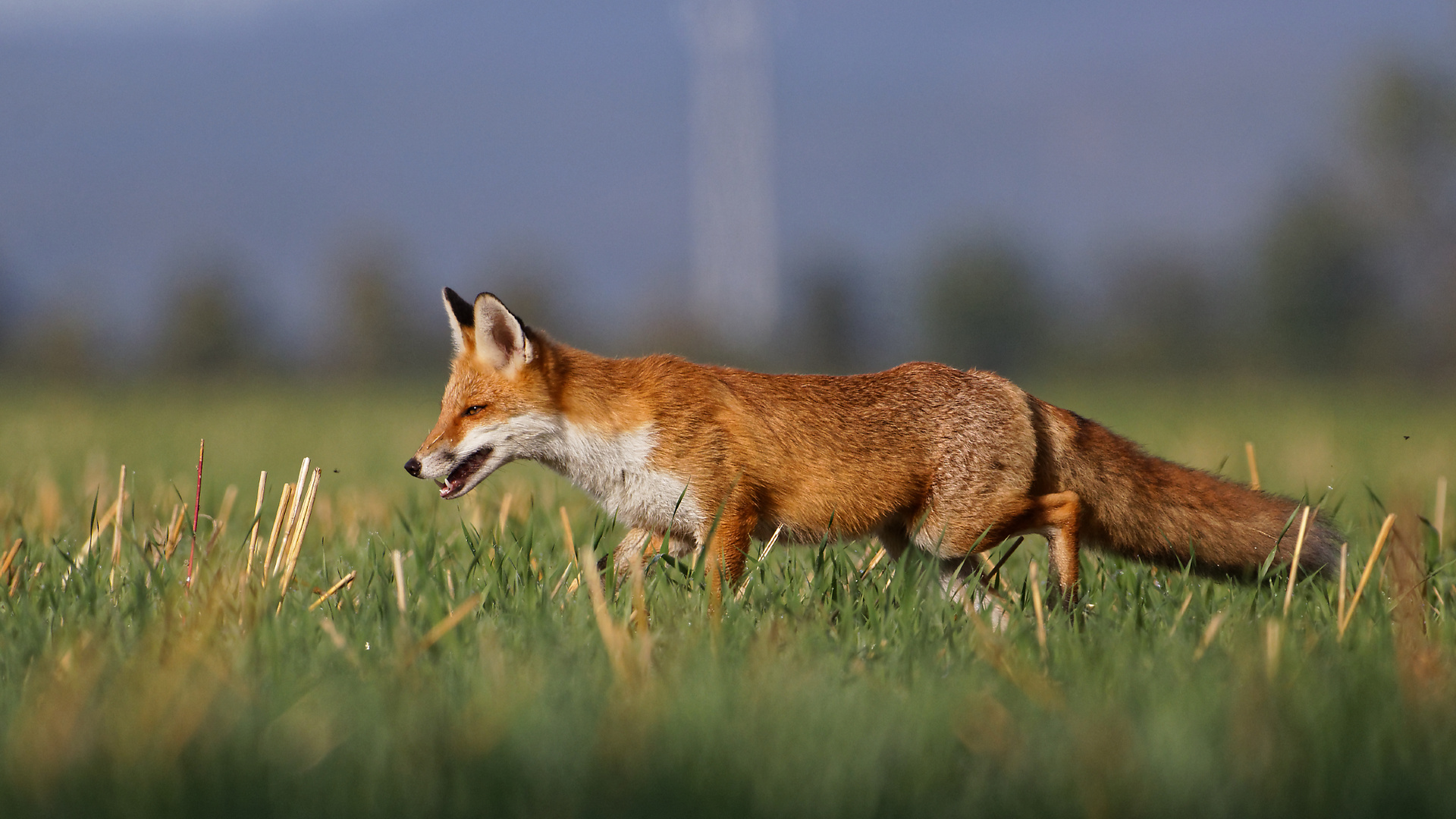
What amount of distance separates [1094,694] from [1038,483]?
2.38m

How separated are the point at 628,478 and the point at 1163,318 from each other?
376 feet

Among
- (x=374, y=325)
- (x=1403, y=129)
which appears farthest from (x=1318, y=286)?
(x=374, y=325)

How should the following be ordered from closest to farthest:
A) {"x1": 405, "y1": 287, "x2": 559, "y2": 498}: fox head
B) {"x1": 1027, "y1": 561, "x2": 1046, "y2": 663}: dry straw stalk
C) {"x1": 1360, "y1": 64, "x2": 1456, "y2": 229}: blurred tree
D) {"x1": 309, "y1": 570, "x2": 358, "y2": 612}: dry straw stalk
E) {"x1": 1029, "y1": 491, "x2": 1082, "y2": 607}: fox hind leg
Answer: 1. {"x1": 1027, "y1": 561, "x2": 1046, "y2": 663}: dry straw stalk
2. {"x1": 309, "y1": 570, "x2": 358, "y2": 612}: dry straw stalk
3. {"x1": 1029, "y1": 491, "x2": 1082, "y2": 607}: fox hind leg
4. {"x1": 405, "y1": 287, "x2": 559, "y2": 498}: fox head
5. {"x1": 1360, "y1": 64, "x2": 1456, "y2": 229}: blurred tree

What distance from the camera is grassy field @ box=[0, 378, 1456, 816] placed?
2.87 metres

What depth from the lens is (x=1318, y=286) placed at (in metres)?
86.6

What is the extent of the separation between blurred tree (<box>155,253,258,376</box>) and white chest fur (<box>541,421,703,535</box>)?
84.2m

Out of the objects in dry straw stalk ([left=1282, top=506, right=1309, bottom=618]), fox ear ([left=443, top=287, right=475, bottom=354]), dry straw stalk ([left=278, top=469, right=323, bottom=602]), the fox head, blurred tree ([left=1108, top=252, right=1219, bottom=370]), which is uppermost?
fox ear ([left=443, top=287, right=475, bottom=354])

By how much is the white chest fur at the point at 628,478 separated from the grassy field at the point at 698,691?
37 centimetres

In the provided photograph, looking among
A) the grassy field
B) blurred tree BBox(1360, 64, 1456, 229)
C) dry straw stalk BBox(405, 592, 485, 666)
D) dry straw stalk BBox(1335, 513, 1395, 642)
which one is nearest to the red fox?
the grassy field

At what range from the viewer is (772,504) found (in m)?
5.73

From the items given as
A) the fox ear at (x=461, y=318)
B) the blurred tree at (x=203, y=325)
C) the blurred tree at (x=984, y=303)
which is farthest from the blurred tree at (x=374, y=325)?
the fox ear at (x=461, y=318)

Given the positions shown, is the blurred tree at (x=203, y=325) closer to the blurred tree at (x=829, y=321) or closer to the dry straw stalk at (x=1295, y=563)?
the blurred tree at (x=829, y=321)

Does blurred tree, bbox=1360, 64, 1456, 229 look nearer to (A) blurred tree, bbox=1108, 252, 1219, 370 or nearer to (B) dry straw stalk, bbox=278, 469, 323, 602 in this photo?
(A) blurred tree, bbox=1108, 252, 1219, 370

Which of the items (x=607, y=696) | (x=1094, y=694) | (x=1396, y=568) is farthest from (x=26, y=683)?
(x=1396, y=568)
